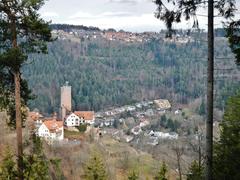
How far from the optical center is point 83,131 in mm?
82938

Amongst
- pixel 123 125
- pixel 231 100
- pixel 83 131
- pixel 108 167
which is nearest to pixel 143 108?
pixel 123 125

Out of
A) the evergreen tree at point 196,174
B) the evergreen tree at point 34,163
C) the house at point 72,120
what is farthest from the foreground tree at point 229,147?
the house at point 72,120

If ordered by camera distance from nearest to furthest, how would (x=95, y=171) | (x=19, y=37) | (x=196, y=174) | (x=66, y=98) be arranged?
(x=19, y=37)
(x=196, y=174)
(x=95, y=171)
(x=66, y=98)

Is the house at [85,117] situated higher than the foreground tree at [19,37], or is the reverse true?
the foreground tree at [19,37]

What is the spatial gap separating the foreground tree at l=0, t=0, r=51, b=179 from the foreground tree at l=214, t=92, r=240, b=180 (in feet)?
16.6

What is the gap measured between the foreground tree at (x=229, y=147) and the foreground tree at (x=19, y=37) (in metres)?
5.06

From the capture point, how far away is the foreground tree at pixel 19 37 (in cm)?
1108

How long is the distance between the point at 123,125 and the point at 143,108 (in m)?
37.3

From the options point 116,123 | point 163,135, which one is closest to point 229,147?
point 163,135

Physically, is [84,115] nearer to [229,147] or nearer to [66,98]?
[66,98]

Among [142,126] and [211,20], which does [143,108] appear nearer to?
→ [142,126]

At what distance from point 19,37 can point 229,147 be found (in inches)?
246

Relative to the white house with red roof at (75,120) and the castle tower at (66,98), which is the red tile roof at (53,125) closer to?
the white house with red roof at (75,120)

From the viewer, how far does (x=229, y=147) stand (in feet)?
43.2
